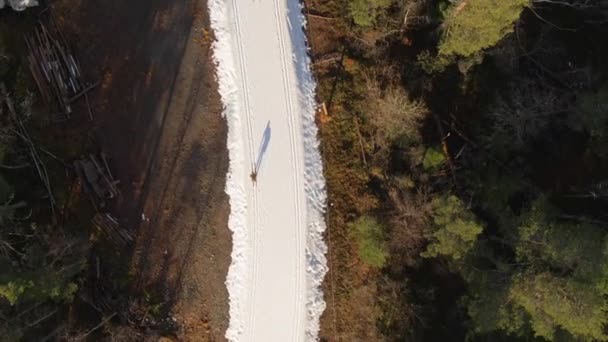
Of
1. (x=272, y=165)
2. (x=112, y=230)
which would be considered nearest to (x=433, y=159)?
A: (x=272, y=165)

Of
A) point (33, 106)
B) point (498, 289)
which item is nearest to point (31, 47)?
point (33, 106)

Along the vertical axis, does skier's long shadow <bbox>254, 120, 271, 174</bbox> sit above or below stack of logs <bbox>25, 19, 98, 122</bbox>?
below

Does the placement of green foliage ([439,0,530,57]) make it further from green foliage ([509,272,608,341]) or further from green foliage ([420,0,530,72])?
green foliage ([509,272,608,341])

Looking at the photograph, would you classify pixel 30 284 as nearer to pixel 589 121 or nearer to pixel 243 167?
pixel 243 167

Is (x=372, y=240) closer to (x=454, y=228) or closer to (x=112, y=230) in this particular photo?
(x=454, y=228)

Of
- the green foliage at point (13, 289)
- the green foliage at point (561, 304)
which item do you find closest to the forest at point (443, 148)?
the green foliage at point (561, 304)

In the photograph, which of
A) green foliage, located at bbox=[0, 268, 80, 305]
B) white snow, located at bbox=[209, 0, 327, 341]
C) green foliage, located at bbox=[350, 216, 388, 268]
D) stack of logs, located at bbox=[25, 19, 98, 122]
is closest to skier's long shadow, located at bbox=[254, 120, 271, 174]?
white snow, located at bbox=[209, 0, 327, 341]
